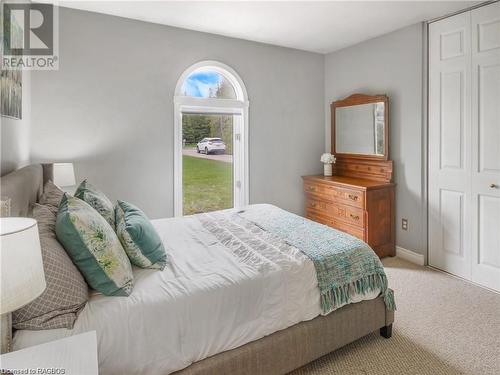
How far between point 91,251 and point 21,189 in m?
0.58

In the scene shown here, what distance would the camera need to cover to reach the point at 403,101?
140 inches

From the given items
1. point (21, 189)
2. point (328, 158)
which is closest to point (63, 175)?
point (21, 189)

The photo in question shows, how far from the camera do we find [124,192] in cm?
335

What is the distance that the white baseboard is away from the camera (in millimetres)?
3489

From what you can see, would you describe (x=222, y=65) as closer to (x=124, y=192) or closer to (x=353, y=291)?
(x=124, y=192)

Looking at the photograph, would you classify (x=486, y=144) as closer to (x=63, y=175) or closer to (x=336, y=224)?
(x=336, y=224)

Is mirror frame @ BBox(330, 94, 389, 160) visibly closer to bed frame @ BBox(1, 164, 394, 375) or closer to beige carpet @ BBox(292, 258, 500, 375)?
beige carpet @ BBox(292, 258, 500, 375)

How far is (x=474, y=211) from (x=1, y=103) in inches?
149

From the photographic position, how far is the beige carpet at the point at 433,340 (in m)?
1.91

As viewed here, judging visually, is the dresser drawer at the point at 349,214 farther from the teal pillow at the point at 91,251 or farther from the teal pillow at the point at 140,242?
the teal pillow at the point at 91,251

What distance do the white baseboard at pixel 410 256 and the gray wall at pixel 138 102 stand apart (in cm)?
156

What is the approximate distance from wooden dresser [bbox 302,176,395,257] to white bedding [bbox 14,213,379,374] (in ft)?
5.21

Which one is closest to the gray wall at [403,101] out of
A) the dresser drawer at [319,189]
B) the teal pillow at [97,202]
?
the dresser drawer at [319,189]

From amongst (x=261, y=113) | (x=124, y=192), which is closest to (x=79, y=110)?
(x=124, y=192)
